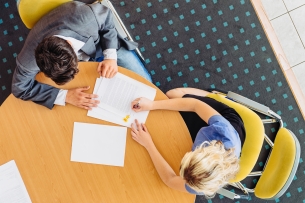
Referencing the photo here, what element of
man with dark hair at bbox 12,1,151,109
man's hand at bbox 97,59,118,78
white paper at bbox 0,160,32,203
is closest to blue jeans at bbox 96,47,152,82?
man with dark hair at bbox 12,1,151,109

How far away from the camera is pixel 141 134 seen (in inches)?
55.6

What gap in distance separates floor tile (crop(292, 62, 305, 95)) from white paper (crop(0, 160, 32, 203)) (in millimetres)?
1867

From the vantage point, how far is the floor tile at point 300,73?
7.16ft

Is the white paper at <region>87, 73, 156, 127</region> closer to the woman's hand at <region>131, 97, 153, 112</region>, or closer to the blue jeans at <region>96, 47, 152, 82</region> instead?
the woman's hand at <region>131, 97, 153, 112</region>

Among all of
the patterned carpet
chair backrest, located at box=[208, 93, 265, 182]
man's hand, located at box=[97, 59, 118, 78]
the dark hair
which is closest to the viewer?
the dark hair

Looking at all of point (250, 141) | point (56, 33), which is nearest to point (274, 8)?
point (250, 141)

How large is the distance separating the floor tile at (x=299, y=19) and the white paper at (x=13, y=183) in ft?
6.56

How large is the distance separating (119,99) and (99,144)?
0.76 ft

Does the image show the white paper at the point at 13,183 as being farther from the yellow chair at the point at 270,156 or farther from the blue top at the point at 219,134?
the yellow chair at the point at 270,156

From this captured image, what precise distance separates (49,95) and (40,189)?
0.45 meters

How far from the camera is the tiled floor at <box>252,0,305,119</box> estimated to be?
85.9 inches

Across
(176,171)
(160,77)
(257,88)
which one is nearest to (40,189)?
(176,171)

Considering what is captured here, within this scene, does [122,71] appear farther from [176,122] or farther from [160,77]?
[160,77]

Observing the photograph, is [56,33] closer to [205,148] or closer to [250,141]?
[205,148]
